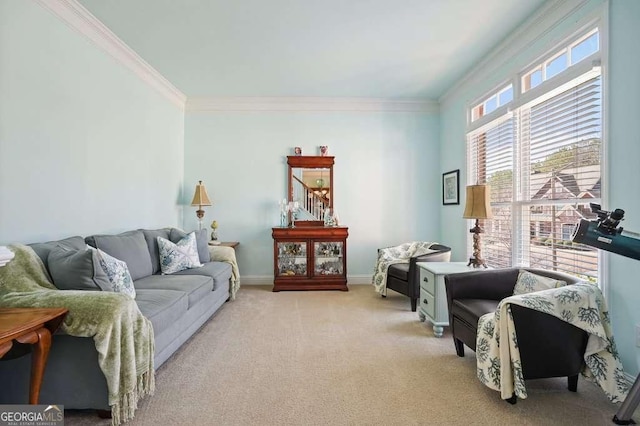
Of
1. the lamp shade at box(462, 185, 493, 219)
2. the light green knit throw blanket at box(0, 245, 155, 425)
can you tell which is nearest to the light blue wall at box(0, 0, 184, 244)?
the light green knit throw blanket at box(0, 245, 155, 425)

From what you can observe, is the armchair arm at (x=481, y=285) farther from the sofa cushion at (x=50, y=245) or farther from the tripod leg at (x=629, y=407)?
the sofa cushion at (x=50, y=245)

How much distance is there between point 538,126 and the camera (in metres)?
2.72

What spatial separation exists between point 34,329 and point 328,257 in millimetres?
3404

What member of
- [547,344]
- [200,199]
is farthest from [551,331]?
[200,199]

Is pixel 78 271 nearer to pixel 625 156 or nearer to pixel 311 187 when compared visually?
pixel 311 187

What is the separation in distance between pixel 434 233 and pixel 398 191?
85 centimetres

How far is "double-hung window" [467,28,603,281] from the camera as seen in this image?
2.24 m

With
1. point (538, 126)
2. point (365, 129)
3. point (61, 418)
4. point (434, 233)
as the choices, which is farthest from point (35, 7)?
point (434, 233)

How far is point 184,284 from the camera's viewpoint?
2.74 meters

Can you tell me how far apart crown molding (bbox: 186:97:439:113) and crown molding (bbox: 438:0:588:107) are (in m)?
1.06

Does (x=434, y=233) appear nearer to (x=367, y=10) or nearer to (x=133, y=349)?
(x=367, y=10)

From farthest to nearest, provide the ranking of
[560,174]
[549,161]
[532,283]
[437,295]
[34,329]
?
[437,295] < [549,161] < [560,174] < [532,283] < [34,329]

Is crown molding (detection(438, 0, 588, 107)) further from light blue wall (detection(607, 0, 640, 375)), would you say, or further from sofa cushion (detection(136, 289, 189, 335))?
sofa cushion (detection(136, 289, 189, 335))

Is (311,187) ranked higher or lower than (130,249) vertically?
higher
